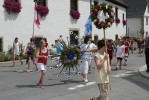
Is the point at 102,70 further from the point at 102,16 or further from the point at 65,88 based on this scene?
the point at 65,88

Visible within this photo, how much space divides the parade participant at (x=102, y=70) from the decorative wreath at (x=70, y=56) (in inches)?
207

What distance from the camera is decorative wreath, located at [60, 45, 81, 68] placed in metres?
13.6

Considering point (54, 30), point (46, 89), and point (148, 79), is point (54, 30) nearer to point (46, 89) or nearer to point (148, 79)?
point (148, 79)

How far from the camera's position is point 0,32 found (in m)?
23.8

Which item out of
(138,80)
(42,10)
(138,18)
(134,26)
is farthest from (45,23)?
(138,18)

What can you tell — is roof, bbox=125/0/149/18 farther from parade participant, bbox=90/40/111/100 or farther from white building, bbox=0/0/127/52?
parade participant, bbox=90/40/111/100

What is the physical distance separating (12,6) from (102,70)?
55.9 feet

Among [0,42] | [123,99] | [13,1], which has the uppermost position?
[13,1]

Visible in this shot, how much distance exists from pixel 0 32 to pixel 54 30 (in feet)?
22.1

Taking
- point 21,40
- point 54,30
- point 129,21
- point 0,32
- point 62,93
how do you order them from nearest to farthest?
point 62,93
point 0,32
point 21,40
point 54,30
point 129,21

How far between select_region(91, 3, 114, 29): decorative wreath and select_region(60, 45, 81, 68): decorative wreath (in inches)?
57.2

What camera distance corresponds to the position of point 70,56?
13.6 m

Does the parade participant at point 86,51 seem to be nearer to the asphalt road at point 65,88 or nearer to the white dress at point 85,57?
the white dress at point 85,57

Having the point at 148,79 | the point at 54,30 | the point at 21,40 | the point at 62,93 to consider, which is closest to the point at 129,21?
the point at 54,30
